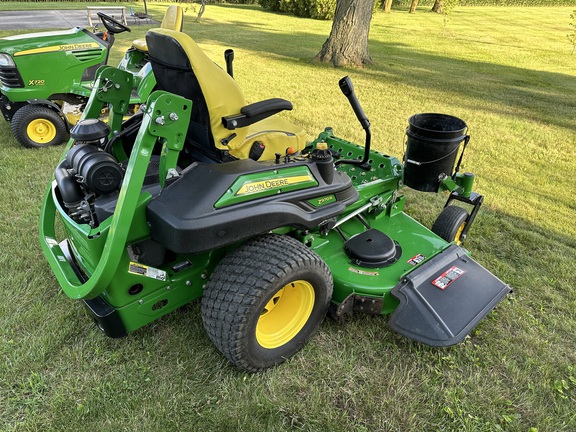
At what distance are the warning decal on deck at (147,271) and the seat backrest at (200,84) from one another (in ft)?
2.26

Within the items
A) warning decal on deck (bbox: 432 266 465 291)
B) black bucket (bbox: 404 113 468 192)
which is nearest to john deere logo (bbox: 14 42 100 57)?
black bucket (bbox: 404 113 468 192)

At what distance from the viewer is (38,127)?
4.93m

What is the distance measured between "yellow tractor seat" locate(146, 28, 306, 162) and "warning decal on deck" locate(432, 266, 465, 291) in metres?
1.21

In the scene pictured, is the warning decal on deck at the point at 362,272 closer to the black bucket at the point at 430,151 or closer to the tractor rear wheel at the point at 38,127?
the black bucket at the point at 430,151

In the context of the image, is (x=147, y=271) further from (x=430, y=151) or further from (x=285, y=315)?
(x=430, y=151)

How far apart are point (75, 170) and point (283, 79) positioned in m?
6.79

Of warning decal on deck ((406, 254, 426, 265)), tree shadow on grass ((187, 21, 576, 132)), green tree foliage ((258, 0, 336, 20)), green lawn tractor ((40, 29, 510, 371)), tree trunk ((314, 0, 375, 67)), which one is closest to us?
green lawn tractor ((40, 29, 510, 371))

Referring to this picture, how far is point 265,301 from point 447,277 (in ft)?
3.82

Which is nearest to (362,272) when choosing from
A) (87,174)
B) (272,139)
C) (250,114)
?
(272,139)

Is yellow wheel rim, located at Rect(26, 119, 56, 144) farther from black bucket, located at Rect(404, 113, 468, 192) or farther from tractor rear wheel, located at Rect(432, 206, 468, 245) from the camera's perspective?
tractor rear wheel, located at Rect(432, 206, 468, 245)

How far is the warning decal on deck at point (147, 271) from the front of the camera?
209cm

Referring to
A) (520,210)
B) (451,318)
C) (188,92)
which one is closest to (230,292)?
(188,92)

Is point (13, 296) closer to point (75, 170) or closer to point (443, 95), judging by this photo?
point (75, 170)

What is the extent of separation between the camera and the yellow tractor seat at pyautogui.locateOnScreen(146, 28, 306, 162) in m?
2.11
